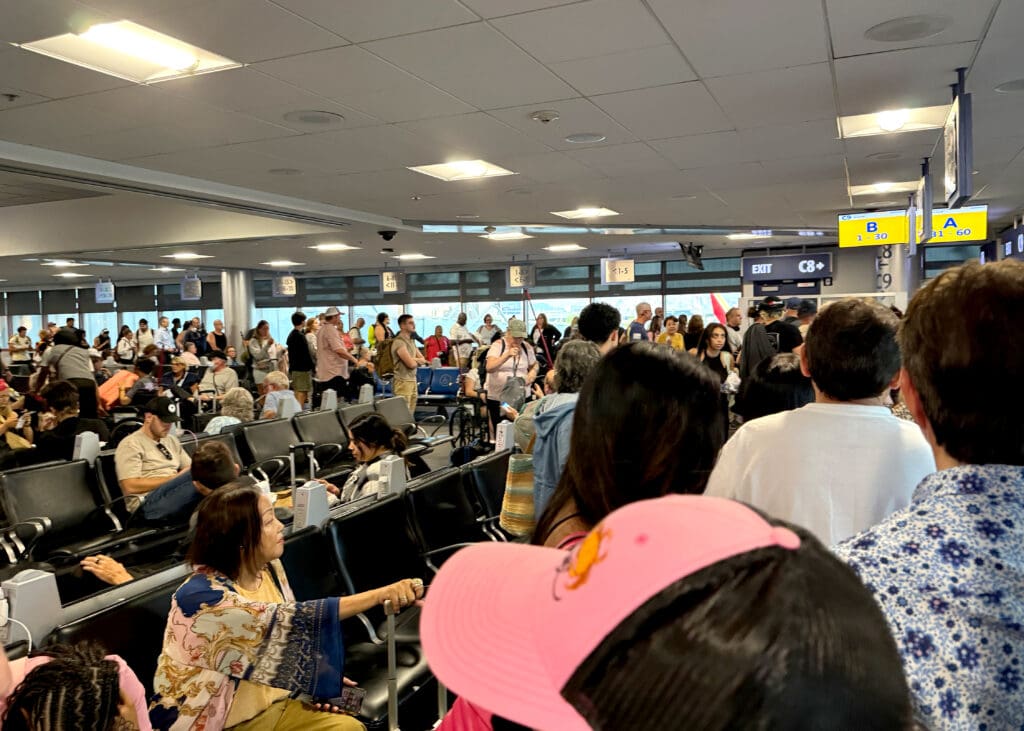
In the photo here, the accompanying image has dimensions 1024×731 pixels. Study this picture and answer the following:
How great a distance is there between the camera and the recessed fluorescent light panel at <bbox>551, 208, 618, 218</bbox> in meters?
9.73

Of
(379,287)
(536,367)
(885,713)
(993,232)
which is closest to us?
(885,713)

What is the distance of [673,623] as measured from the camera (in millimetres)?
410

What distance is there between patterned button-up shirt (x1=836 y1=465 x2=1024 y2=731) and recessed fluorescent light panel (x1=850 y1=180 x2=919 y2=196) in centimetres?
818

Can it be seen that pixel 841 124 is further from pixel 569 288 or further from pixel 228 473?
pixel 569 288

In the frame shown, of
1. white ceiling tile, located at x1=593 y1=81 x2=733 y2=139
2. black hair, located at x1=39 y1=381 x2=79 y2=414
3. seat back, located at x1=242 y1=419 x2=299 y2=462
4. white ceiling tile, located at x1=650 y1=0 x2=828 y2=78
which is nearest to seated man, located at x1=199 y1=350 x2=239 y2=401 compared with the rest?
seat back, located at x1=242 y1=419 x2=299 y2=462

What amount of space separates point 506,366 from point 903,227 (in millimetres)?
5057

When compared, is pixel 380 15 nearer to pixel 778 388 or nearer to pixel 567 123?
pixel 567 123

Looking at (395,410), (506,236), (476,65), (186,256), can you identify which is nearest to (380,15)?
(476,65)

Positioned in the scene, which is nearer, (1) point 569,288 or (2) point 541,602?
(2) point 541,602

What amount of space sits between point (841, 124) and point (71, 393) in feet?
19.2

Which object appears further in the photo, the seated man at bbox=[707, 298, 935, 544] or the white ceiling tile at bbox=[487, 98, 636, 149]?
the white ceiling tile at bbox=[487, 98, 636, 149]

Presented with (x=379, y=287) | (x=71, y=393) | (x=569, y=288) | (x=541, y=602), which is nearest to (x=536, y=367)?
(x=71, y=393)

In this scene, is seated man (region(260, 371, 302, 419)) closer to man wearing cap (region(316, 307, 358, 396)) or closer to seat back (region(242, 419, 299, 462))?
seat back (region(242, 419, 299, 462))

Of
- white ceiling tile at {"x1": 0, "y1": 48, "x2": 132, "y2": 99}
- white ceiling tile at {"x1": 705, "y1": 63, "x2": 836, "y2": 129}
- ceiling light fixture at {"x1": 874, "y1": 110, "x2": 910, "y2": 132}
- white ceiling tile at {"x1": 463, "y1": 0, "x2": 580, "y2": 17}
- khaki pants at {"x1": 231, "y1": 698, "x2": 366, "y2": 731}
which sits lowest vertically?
khaki pants at {"x1": 231, "y1": 698, "x2": 366, "y2": 731}
